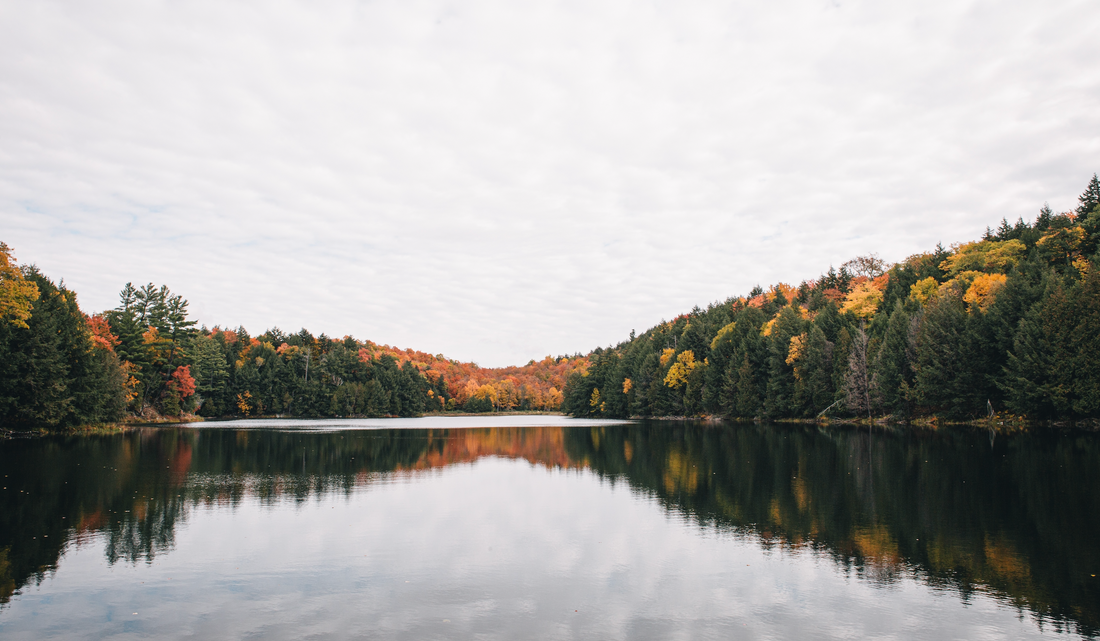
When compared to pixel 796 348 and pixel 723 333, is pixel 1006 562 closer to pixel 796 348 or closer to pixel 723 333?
pixel 796 348

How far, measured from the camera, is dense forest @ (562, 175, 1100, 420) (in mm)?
46938

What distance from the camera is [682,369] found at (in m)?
104

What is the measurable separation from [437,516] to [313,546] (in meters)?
4.02

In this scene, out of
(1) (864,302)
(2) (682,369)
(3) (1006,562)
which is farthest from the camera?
(2) (682,369)

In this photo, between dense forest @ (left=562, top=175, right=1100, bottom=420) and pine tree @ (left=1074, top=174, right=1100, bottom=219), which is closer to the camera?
dense forest @ (left=562, top=175, right=1100, bottom=420)

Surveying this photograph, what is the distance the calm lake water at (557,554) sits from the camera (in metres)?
9.12

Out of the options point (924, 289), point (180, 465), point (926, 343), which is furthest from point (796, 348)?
point (180, 465)

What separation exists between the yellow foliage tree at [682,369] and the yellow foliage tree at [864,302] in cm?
2635

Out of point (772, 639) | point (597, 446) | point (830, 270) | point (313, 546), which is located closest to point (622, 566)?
point (772, 639)

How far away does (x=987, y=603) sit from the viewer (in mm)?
9664

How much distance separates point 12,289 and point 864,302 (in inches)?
3403

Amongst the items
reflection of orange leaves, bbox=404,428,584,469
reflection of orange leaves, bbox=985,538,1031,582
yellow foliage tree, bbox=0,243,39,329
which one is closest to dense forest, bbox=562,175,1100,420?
reflection of orange leaves, bbox=404,428,584,469

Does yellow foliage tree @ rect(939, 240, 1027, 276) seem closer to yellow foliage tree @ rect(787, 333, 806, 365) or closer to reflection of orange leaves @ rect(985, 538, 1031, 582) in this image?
yellow foliage tree @ rect(787, 333, 806, 365)

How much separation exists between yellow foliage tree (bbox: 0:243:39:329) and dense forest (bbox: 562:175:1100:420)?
229 ft
